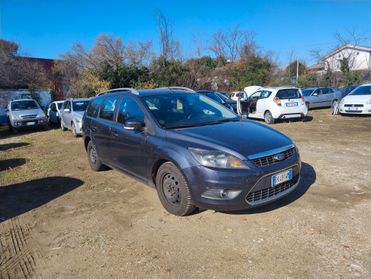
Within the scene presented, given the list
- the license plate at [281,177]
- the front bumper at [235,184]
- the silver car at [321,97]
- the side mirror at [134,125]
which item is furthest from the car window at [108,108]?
the silver car at [321,97]

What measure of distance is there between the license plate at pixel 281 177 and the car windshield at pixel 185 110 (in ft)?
4.22

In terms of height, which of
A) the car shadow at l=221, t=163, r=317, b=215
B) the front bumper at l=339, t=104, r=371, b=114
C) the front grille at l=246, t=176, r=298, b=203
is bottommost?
the car shadow at l=221, t=163, r=317, b=215

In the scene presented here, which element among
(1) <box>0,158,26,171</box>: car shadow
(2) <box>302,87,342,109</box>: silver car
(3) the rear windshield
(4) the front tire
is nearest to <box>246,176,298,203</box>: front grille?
(4) the front tire

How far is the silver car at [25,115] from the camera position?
14.1m

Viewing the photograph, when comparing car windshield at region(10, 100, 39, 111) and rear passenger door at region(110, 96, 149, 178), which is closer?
rear passenger door at region(110, 96, 149, 178)

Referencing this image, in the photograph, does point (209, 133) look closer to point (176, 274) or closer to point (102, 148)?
point (176, 274)

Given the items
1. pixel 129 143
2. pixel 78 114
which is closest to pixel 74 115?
pixel 78 114

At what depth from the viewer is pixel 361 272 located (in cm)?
269

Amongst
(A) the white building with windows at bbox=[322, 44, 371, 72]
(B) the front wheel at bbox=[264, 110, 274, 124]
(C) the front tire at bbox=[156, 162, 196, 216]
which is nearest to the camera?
(C) the front tire at bbox=[156, 162, 196, 216]

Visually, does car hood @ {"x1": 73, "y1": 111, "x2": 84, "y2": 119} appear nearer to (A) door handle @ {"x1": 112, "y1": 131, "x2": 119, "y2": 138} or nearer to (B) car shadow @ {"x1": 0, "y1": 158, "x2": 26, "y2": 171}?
(B) car shadow @ {"x1": 0, "y1": 158, "x2": 26, "y2": 171}

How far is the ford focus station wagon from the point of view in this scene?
344 cm

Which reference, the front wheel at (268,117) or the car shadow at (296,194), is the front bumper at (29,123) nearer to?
the front wheel at (268,117)

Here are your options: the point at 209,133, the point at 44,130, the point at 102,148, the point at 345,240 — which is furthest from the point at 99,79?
the point at 345,240

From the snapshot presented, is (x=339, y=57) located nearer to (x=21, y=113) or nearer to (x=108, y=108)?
(x=21, y=113)
